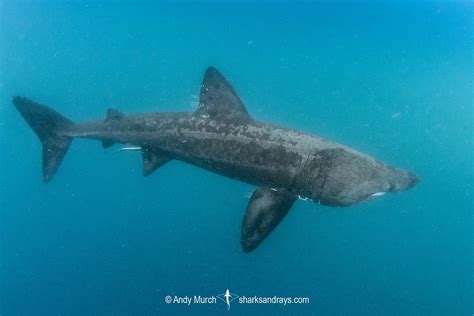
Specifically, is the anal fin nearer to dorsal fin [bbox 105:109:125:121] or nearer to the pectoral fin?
dorsal fin [bbox 105:109:125:121]

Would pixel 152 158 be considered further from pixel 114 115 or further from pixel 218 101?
pixel 218 101

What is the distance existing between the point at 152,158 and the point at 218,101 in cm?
185

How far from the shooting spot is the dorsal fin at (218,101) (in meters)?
6.77

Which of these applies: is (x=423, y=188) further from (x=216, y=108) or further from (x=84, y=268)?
(x=84, y=268)

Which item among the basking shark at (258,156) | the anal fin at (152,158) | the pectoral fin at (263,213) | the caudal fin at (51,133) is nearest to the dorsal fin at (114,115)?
the basking shark at (258,156)

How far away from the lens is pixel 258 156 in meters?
6.25

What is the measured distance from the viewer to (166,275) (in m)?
13.4

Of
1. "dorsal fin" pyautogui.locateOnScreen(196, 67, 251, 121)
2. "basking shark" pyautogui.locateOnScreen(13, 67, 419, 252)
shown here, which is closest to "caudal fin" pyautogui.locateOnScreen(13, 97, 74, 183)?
"basking shark" pyautogui.locateOnScreen(13, 67, 419, 252)

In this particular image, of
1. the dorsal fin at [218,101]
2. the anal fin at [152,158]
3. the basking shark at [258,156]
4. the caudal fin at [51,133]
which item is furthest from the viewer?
the caudal fin at [51,133]

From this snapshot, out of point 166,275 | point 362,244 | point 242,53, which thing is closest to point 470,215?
point 362,244

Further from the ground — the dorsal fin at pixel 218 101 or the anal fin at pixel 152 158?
the dorsal fin at pixel 218 101

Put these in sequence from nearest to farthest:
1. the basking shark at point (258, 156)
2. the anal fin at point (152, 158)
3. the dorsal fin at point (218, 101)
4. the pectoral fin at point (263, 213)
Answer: the basking shark at point (258, 156) < the pectoral fin at point (263, 213) < the dorsal fin at point (218, 101) < the anal fin at point (152, 158)

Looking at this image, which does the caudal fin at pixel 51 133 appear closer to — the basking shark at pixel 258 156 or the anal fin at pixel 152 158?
the basking shark at pixel 258 156

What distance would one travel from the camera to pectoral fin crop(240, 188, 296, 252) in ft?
20.7
